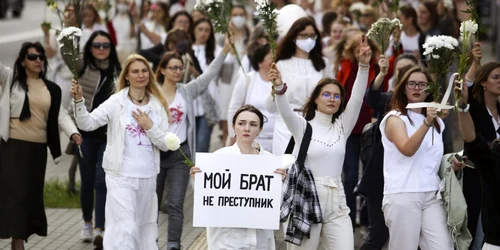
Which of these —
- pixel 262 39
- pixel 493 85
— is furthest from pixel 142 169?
pixel 262 39

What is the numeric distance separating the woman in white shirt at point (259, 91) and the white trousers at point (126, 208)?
5.86 ft

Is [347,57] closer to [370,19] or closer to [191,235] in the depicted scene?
[191,235]

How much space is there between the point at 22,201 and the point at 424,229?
3.55m

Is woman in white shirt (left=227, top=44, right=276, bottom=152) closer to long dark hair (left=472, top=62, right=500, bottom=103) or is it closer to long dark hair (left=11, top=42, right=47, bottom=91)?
long dark hair (left=11, top=42, right=47, bottom=91)

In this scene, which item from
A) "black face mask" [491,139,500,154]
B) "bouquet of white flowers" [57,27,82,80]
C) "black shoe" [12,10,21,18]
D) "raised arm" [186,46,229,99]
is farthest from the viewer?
"black shoe" [12,10,21,18]

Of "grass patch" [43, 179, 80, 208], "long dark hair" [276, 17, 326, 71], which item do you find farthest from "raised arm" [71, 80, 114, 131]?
"grass patch" [43, 179, 80, 208]

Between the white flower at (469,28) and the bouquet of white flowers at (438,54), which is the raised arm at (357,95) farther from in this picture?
the white flower at (469,28)

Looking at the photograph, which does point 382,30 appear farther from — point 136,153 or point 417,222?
point 136,153

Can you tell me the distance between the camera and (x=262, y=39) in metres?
12.6

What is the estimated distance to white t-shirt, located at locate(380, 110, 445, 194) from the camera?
8156 mm

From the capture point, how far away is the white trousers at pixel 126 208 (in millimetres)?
8797

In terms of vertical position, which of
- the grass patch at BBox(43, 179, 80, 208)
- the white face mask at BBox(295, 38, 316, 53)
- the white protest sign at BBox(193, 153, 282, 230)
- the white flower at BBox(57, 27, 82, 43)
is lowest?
the grass patch at BBox(43, 179, 80, 208)

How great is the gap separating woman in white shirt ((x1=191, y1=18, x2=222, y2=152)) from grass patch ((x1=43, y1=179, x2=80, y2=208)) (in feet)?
4.99

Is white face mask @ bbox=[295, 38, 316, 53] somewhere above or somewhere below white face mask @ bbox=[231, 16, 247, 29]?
below
